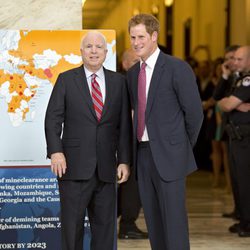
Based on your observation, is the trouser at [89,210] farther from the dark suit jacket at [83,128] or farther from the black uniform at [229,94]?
the black uniform at [229,94]

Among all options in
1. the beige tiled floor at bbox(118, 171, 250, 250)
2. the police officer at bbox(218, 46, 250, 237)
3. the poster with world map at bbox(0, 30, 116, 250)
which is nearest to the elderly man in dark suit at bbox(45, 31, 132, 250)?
the poster with world map at bbox(0, 30, 116, 250)

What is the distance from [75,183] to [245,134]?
2866mm

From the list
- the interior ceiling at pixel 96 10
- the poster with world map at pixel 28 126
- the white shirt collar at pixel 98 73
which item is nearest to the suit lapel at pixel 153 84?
the white shirt collar at pixel 98 73

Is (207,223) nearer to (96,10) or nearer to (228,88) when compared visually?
(228,88)

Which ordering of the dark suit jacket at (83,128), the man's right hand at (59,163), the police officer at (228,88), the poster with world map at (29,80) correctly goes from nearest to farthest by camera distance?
the man's right hand at (59,163)
the dark suit jacket at (83,128)
the poster with world map at (29,80)
the police officer at (228,88)

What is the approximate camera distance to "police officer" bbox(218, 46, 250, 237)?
292 inches

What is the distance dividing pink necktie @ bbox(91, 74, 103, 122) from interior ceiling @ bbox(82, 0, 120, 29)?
854 inches

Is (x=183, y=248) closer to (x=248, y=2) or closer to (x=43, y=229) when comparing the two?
(x=43, y=229)

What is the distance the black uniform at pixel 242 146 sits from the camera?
24.3ft

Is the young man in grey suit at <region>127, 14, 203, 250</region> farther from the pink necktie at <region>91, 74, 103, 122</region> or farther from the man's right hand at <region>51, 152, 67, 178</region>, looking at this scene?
the man's right hand at <region>51, 152, 67, 178</region>

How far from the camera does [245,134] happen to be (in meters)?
7.47

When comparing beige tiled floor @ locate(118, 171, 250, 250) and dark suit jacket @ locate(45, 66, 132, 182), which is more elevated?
dark suit jacket @ locate(45, 66, 132, 182)

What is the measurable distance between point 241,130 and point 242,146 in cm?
15

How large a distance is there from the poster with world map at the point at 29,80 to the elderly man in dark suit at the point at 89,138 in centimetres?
62
